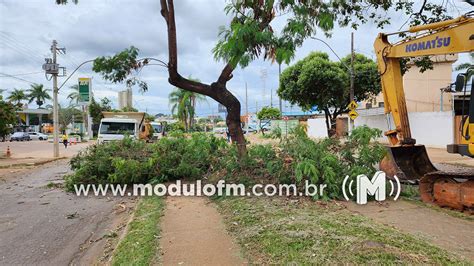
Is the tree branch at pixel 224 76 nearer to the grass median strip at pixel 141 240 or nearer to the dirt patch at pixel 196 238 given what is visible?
the dirt patch at pixel 196 238

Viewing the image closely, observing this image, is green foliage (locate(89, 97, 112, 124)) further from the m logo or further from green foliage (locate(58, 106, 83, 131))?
the m logo

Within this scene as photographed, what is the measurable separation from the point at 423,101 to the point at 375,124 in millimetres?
8687

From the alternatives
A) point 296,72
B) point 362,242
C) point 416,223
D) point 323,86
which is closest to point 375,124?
point 323,86

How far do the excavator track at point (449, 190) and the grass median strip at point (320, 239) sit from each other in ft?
→ 7.71

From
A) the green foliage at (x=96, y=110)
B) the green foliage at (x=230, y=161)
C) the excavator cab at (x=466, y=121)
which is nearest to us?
Answer: the excavator cab at (x=466, y=121)

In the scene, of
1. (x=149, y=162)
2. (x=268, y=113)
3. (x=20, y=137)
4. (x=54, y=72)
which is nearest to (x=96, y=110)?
(x=20, y=137)

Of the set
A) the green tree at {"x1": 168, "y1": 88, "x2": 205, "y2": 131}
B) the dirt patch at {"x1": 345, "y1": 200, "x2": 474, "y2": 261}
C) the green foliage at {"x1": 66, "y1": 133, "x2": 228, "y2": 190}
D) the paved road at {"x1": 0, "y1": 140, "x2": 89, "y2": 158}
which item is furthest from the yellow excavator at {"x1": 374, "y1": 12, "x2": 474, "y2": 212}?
the green tree at {"x1": 168, "y1": 88, "x2": 205, "y2": 131}

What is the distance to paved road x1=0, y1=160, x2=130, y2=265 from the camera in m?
5.51

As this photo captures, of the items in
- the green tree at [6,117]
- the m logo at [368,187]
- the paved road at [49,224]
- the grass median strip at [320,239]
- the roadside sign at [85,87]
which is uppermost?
the roadside sign at [85,87]

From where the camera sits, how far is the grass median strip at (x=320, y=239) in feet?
13.0

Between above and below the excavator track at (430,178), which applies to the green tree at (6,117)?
above

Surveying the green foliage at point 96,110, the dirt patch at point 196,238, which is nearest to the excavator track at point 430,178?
the dirt patch at point 196,238

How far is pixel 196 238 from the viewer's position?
17.6 ft

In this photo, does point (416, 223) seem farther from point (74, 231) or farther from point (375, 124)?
point (375, 124)
